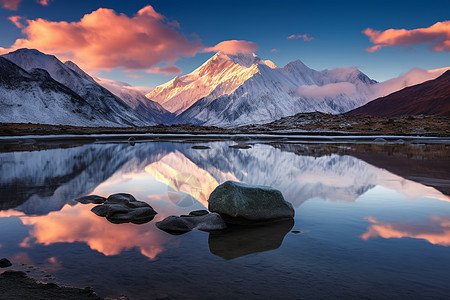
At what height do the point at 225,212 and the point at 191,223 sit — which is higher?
the point at 225,212

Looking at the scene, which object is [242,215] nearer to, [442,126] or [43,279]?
[43,279]

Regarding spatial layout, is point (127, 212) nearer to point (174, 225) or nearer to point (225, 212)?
point (174, 225)

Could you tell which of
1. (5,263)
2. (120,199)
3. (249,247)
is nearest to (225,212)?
(249,247)

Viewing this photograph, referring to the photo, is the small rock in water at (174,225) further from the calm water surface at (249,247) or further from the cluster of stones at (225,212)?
the calm water surface at (249,247)

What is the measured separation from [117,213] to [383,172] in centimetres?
2120

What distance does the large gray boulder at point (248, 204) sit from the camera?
1248 centimetres

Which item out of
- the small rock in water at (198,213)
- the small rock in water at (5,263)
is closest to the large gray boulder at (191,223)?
the small rock in water at (198,213)

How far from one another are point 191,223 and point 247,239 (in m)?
2.49

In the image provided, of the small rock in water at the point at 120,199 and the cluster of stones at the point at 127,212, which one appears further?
the small rock in water at the point at 120,199

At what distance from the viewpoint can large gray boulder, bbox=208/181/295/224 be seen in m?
12.5

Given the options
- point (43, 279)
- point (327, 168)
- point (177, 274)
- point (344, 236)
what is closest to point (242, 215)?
point (344, 236)

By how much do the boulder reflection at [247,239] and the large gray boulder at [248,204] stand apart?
36 centimetres

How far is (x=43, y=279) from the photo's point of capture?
304 inches

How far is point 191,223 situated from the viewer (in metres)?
12.3
